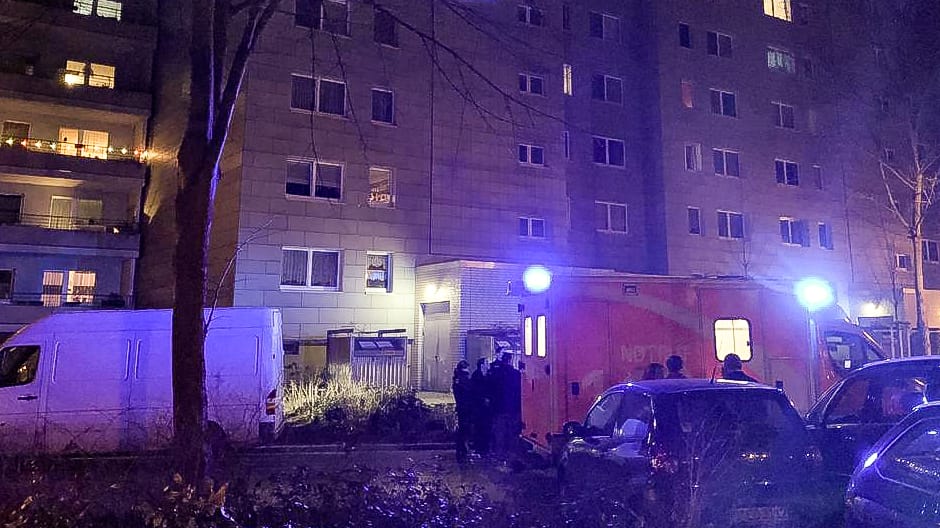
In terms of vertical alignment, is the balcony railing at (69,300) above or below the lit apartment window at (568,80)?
A: below

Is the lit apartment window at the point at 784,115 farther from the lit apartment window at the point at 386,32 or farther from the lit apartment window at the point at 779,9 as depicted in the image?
the lit apartment window at the point at 386,32

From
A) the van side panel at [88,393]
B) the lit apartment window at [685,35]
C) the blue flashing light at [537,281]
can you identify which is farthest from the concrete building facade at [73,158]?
the lit apartment window at [685,35]

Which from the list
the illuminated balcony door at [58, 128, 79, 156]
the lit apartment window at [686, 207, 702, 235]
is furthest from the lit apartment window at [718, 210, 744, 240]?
the illuminated balcony door at [58, 128, 79, 156]

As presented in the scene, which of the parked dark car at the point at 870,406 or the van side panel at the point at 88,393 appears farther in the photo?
the van side panel at the point at 88,393

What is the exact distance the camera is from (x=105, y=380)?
1017 centimetres

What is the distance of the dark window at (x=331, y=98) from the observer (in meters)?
22.0

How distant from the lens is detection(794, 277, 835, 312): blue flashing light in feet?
33.7

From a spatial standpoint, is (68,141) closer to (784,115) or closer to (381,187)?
(381,187)

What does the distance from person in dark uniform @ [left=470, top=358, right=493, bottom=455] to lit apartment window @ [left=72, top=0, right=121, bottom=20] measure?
27028mm

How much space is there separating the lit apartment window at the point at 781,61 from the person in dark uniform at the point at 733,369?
26.9m

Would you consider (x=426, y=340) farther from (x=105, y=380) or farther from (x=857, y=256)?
(x=857, y=256)

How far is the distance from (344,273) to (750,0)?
24.0 metres

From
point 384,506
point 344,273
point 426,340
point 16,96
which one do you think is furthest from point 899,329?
point 16,96

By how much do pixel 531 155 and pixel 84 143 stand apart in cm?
1891
